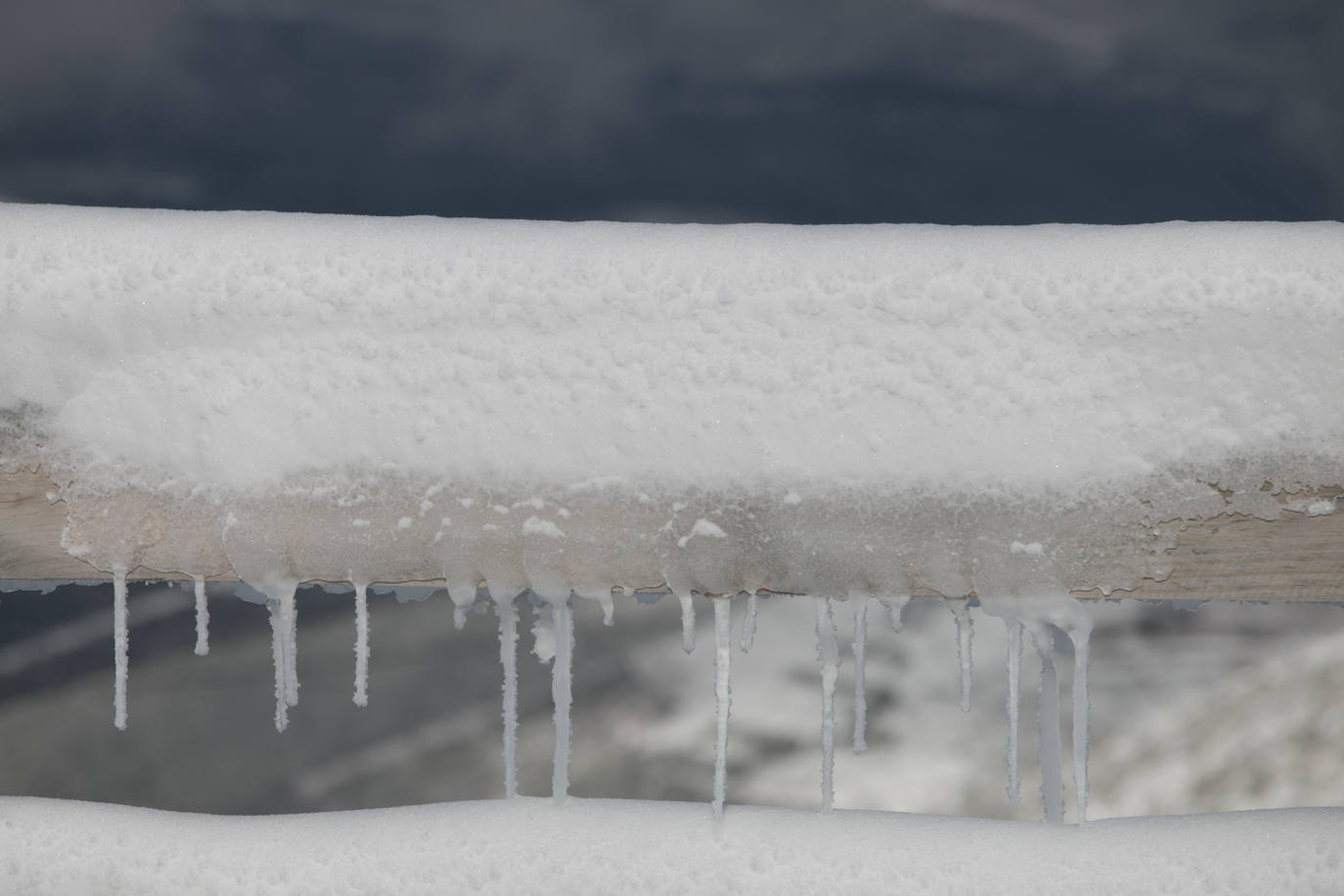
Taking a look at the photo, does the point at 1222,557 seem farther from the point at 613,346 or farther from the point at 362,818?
the point at 362,818

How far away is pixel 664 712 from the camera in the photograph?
426cm

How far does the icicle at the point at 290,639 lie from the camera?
99cm

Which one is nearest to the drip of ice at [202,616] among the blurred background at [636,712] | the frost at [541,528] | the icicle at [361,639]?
the icicle at [361,639]

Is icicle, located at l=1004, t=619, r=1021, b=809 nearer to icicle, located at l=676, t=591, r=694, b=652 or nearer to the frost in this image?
icicle, located at l=676, t=591, r=694, b=652

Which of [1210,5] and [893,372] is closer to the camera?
[893,372]

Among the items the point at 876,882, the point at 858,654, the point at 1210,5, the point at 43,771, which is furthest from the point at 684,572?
the point at 43,771

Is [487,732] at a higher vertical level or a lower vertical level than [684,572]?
lower

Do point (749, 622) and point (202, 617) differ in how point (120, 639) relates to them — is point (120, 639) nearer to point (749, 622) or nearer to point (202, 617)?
point (202, 617)

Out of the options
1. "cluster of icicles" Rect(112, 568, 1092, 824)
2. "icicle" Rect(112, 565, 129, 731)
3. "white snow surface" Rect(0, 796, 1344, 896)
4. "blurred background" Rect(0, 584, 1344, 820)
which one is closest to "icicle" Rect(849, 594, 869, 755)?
"cluster of icicles" Rect(112, 568, 1092, 824)

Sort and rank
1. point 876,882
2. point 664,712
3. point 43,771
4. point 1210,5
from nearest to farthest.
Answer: point 876,882
point 1210,5
point 43,771
point 664,712

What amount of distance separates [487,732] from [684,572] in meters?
3.82

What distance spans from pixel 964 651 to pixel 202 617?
0.95 metres

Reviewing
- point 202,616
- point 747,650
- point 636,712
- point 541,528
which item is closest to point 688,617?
point 747,650

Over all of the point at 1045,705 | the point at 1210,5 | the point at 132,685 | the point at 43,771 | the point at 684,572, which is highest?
the point at 1210,5
